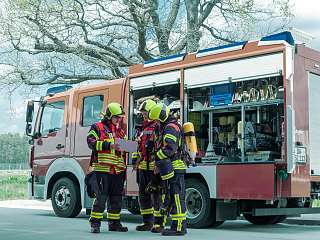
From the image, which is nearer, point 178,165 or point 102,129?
point 178,165

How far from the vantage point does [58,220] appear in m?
11.9

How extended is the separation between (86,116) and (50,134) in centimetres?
120

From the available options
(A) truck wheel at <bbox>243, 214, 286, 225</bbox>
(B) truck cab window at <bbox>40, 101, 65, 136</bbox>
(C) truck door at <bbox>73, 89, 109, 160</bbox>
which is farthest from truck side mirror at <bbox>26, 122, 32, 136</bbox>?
(A) truck wheel at <bbox>243, 214, 286, 225</bbox>

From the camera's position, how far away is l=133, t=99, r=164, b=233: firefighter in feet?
30.4

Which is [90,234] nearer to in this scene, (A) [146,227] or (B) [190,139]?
(A) [146,227]

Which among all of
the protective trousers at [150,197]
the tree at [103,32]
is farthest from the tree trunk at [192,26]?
the protective trousers at [150,197]

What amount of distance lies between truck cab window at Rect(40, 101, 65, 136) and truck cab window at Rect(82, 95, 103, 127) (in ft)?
2.53

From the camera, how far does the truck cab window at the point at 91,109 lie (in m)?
12.2

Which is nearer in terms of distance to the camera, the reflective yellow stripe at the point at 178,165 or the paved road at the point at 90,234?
the paved road at the point at 90,234

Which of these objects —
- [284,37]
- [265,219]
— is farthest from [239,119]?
[265,219]

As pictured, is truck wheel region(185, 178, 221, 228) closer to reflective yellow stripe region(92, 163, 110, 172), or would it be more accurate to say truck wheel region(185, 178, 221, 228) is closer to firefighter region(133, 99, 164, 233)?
firefighter region(133, 99, 164, 233)

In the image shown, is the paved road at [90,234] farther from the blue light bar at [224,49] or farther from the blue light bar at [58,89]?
the blue light bar at [58,89]

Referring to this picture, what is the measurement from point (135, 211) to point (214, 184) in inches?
128

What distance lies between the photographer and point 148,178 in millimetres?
9383
